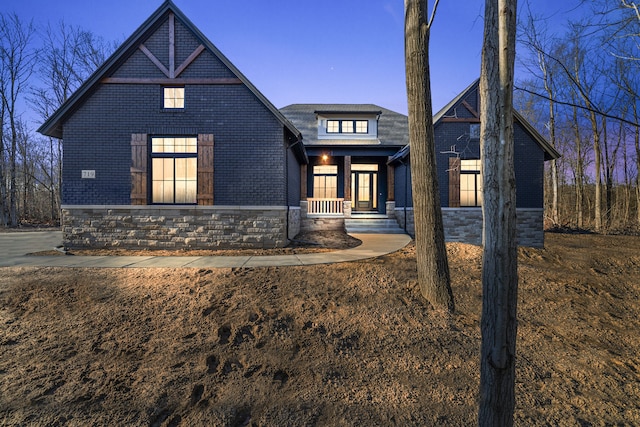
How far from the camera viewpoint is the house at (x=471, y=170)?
35.1ft

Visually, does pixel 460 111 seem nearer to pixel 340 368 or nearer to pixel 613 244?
pixel 613 244

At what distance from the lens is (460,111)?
435 inches

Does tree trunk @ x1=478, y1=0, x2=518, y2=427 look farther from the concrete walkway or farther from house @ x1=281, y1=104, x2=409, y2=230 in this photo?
house @ x1=281, y1=104, x2=409, y2=230

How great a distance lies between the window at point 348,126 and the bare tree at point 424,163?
1142cm

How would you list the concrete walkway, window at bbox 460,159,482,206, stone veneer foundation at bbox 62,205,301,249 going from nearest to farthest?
the concrete walkway, stone veneer foundation at bbox 62,205,301,249, window at bbox 460,159,482,206

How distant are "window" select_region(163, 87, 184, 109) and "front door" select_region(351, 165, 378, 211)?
9.62 metres

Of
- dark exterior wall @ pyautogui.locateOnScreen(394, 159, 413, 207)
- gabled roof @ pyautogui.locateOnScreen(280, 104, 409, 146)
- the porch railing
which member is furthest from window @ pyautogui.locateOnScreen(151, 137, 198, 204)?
dark exterior wall @ pyautogui.locateOnScreen(394, 159, 413, 207)

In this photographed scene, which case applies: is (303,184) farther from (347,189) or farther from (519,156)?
(519,156)

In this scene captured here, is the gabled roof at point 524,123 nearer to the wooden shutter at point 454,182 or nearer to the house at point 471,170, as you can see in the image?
the house at point 471,170

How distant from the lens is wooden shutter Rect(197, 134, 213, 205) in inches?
340

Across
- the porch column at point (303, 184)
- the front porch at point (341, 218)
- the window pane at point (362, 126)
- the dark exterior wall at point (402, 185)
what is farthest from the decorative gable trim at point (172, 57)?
the window pane at point (362, 126)

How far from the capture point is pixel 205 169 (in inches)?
340

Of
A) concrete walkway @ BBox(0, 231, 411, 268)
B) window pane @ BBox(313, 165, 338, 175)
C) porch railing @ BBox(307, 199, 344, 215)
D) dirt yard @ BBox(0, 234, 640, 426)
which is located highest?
window pane @ BBox(313, 165, 338, 175)

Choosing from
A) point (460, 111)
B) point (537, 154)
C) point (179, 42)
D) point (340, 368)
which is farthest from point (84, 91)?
point (537, 154)
